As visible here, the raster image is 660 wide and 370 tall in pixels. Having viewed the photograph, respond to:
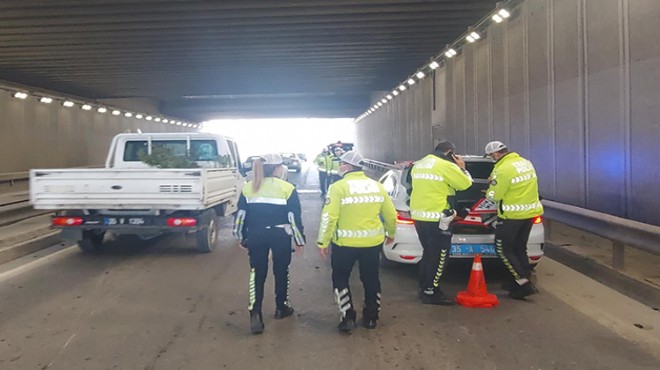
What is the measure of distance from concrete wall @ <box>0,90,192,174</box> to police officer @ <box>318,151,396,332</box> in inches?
695

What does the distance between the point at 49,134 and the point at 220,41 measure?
11.5m

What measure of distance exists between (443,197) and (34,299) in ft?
15.4

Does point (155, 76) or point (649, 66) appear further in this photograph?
point (155, 76)

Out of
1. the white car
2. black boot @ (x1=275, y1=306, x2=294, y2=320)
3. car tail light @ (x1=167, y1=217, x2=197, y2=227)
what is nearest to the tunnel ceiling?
car tail light @ (x1=167, y1=217, x2=197, y2=227)

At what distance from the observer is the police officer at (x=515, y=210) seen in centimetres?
613

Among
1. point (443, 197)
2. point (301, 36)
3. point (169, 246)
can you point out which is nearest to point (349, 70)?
point (301, 36)

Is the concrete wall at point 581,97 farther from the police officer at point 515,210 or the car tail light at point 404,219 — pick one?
the car tail light at point 404,219

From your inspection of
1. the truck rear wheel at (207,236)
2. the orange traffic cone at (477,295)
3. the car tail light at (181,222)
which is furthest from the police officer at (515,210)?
the truck rear wheel at (207,236)

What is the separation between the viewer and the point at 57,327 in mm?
5363

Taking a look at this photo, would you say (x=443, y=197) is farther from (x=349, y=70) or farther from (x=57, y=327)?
(x=349, y=70)

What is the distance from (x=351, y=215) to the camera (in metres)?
5.13

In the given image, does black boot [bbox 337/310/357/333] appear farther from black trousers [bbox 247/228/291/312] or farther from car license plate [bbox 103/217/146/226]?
car license plate [bbox 103/217/146/226]

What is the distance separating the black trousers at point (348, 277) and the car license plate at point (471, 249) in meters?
1.72

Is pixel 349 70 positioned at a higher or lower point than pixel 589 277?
higher
